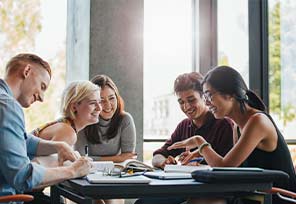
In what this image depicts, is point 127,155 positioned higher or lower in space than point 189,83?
lower

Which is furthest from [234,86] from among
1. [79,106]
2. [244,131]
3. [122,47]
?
[122,47]

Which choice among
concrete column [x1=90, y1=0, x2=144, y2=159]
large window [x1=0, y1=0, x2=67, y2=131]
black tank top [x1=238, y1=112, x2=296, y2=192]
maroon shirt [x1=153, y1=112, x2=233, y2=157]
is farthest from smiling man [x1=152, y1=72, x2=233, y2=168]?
large window [x1=0, y1=0, x2=67, y2=131]

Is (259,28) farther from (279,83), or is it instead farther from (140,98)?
(140,98)

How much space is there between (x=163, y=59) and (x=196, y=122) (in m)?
1.46

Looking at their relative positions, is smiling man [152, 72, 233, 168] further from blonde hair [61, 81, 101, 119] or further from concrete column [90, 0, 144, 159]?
concrete column [90, 0, 144, 159]

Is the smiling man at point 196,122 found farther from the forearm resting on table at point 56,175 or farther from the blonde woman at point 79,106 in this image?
the forearm resting on table at point 56,175

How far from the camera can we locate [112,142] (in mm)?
3512

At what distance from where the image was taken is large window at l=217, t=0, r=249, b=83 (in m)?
4.46

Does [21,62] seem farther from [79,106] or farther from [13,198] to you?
[79,106]

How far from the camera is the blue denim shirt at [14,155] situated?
1.91 metres

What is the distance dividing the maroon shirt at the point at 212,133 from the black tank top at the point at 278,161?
422 millimetres

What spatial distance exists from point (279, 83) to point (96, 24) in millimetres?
1667

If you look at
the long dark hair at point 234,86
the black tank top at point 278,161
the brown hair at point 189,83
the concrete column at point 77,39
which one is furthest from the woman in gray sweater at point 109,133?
the black tank top at point 278,161

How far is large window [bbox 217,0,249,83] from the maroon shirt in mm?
1245
